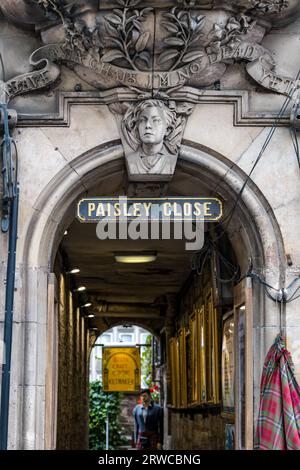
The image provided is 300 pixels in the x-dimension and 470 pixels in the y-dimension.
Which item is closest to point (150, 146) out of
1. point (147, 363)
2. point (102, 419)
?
point (102, 419)

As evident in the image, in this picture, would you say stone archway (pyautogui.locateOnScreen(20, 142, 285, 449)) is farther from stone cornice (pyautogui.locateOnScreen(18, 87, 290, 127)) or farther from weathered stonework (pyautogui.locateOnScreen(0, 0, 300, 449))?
stone cornice (pyautogui.locateOnScreen(18, 87, 290, 127))

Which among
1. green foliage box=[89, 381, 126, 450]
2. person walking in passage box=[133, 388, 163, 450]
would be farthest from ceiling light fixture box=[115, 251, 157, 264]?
green foliage box=[89, 381, 126, 450]

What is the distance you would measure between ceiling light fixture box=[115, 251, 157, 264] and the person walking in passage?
→ 7376mm

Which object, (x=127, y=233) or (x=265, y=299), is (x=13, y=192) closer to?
(x=127, y=233)

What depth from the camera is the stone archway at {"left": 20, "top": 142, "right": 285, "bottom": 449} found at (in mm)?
8805

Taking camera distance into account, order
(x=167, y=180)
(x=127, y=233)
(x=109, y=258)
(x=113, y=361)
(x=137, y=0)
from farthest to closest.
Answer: (x=113, y=361) → (x=109, y=258) → (x=127, y=233) → (x=167, y=180) → (x=137, y=0)

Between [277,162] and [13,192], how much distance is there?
2218 millimetres

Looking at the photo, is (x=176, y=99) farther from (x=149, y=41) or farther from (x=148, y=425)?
(x=148, y=425)

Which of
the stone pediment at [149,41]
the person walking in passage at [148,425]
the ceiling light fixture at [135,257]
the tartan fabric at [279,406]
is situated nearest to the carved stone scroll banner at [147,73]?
the stone pediment at [149,41]

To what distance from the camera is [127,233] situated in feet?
32.5

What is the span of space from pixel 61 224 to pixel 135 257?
4.79m

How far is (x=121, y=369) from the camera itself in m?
25.7

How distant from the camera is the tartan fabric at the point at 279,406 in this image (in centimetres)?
842
